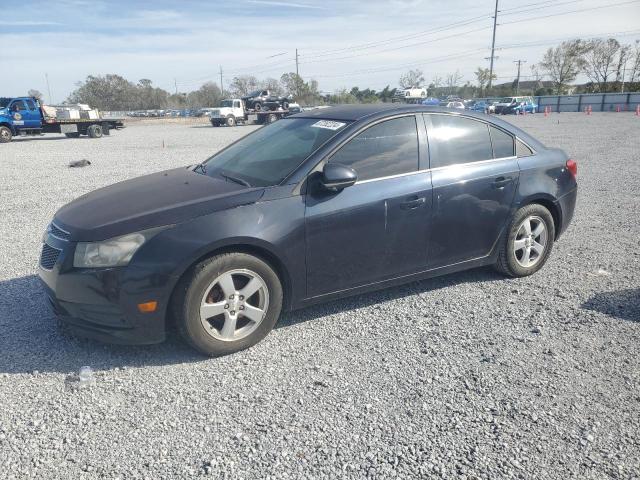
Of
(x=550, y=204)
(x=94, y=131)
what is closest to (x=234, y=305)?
(x=550, y=204)

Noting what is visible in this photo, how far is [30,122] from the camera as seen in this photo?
2556cm

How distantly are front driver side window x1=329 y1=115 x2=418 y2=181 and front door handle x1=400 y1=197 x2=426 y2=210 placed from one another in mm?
243

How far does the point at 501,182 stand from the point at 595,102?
5724 cm

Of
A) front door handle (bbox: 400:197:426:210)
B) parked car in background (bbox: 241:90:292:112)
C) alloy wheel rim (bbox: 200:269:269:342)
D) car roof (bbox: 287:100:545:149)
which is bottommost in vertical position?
alloy wheel rim (bbox: 200:269:269:342)

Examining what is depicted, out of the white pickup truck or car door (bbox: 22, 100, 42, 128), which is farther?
the white pickup truck

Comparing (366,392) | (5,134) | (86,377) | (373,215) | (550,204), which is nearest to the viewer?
(366,392)

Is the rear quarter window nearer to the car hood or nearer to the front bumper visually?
the car hood

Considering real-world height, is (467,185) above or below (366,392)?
above

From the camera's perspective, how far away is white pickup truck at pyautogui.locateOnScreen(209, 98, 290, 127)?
40656mm

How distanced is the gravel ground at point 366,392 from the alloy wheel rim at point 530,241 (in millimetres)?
231

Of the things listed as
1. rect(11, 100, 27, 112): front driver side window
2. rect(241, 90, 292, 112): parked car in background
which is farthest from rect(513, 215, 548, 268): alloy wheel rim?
rect(241, 90, 292, 112): parked car in background

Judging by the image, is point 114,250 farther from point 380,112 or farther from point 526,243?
point 526,243

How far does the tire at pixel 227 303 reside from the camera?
3268mm

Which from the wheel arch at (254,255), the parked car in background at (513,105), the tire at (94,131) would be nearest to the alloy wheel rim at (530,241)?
the wheel arch at (254,255)
